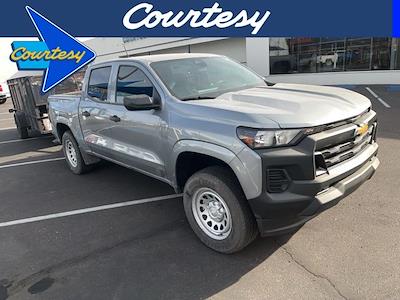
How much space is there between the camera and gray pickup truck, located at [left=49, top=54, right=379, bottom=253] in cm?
299

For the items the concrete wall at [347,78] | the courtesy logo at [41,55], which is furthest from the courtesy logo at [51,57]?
the concrete wall at [347,78]

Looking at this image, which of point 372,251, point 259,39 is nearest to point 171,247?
point 372,251

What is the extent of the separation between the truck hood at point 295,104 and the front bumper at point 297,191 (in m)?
0.23

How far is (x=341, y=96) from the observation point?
12.2 feet

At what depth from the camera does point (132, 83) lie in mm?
4523

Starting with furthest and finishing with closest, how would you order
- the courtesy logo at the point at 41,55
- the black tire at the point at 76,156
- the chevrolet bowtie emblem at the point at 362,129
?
the courtesy logo at the point at 41,55
the black tire at the point at 76,156
the chevrolet bowtie emblem at the point at 362,129

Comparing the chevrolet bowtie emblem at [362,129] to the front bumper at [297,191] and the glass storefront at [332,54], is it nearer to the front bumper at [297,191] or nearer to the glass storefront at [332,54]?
the front bumper at [297,191]

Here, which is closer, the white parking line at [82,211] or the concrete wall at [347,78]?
the white parking line at [82,211]

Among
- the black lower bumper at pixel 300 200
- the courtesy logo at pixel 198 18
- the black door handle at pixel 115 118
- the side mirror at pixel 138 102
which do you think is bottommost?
the black lower bumper at pixel 300 200

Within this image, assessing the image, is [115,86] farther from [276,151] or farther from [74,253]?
[276,151]

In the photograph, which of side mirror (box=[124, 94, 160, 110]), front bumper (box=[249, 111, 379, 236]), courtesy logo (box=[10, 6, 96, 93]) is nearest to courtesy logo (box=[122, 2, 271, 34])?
courtesy logo (box=[10, 6, 96, 93])

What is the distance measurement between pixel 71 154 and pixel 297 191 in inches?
194

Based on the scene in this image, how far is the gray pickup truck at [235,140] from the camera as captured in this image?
299 cm

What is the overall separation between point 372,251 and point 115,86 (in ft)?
11.7
